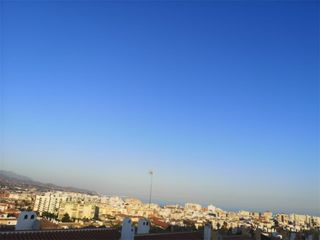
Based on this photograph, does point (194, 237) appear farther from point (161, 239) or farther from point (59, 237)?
point (59, 237)

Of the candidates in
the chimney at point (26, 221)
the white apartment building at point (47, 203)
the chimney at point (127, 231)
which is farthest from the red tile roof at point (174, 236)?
the white apartment building at point (47, 203)

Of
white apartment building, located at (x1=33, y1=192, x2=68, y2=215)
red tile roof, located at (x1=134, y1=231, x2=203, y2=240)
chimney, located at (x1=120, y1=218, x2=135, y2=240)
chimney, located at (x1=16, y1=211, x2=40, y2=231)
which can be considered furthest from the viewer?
white apartment building, located at (x1=33, y1=192, x2=68, y2=215)

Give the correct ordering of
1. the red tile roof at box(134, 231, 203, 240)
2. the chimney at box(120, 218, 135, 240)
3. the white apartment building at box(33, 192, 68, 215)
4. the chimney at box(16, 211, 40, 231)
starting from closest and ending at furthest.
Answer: the chimney at box(16, 211, 40, 231) → the chimney at box(120, 218, 135, 240) → the red tile roof at box(134, 231, 203, 240) → the white apartment building at box(33, 192, 68, 215)

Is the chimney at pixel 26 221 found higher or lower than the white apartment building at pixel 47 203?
lower

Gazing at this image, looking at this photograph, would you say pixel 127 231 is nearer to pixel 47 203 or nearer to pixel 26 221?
pixel 26 221

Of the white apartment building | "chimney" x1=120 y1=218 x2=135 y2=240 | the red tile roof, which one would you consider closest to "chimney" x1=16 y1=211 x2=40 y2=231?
"chimney" x1=120 y1=218 x2=135 y2=240

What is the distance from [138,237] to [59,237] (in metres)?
5.15

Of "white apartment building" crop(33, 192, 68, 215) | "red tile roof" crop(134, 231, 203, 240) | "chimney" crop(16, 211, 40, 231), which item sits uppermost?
"white apartment building" crop(33, 192, 68, 215)

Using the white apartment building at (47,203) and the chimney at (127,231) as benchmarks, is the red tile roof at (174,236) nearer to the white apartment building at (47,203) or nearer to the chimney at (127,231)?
the chimney at (127,231)

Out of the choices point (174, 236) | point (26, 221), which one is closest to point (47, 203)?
point (174, 236)

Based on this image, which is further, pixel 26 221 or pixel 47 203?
pixel 47 203

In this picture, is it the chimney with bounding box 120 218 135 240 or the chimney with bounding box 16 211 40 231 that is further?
the chimney with bounding box 120 218 135 240

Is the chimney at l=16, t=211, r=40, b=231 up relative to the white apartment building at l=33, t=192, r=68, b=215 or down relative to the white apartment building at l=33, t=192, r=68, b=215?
down

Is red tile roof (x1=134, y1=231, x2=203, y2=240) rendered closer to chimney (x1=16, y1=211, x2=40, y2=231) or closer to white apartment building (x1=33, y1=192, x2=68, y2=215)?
chimney (x1=16, y1=211, x2=40, y2=231)
